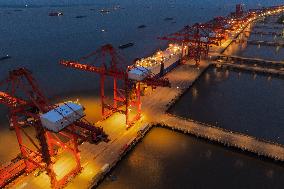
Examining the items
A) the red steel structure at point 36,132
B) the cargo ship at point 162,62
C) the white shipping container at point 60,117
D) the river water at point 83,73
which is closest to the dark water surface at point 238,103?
the cargo ship at point 162,62

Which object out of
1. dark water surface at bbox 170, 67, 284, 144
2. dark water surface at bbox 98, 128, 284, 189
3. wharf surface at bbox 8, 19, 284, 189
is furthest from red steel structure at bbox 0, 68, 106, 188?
dark water surface at bbox 170, 67, 284, 144

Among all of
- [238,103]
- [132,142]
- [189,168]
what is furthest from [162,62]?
[189,168]

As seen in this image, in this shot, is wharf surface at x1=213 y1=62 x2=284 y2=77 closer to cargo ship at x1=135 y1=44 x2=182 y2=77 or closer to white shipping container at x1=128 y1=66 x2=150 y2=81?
cargo ship at x1=135 y1=44 x2=182 y2=77

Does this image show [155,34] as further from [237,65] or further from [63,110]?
[63,110]

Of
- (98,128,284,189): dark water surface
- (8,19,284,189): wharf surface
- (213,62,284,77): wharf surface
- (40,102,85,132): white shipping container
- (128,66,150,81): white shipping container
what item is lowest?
(98,128,284,189): dark water surface

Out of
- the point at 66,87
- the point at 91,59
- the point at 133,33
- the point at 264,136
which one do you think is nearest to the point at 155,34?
the point at 133,33

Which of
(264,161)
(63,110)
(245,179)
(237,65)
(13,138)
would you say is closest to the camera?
(63,110)
